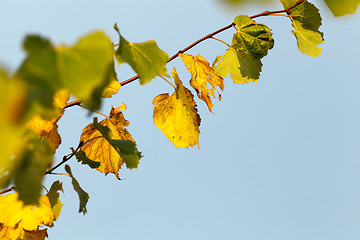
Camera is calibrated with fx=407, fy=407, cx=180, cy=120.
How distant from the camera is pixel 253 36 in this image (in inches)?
59.1

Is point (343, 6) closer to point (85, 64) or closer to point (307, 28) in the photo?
point (307, 28)

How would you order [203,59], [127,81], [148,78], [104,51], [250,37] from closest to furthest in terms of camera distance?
[104,51] → [148,78] → [127,81] → [250,37] → [203,59]

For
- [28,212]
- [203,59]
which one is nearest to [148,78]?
[203,59]

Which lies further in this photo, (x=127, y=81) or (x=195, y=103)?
(x=195, y=103)

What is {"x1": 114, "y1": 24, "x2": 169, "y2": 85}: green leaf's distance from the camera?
1.04m

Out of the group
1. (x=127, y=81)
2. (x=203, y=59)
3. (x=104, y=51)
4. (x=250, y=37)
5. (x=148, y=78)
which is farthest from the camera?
(x=203, y=59)

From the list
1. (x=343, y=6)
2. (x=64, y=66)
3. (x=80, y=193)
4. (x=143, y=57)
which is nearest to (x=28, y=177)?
(x=64, y=66)

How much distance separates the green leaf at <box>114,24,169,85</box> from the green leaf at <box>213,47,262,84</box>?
0.46 m

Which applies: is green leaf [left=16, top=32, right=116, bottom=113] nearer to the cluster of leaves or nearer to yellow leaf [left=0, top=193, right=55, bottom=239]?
the cluster of leaves

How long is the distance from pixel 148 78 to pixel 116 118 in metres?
0.63

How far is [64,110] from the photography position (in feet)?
4.51

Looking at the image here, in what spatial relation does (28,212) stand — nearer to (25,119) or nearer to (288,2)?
(25,119)

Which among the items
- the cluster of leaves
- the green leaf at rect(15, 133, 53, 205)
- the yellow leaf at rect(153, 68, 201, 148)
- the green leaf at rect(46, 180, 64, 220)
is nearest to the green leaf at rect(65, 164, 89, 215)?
the cluster of leaves

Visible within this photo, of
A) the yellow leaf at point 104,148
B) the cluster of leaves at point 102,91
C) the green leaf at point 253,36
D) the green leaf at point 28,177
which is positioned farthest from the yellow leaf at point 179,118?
the green leaf at point 28,177
